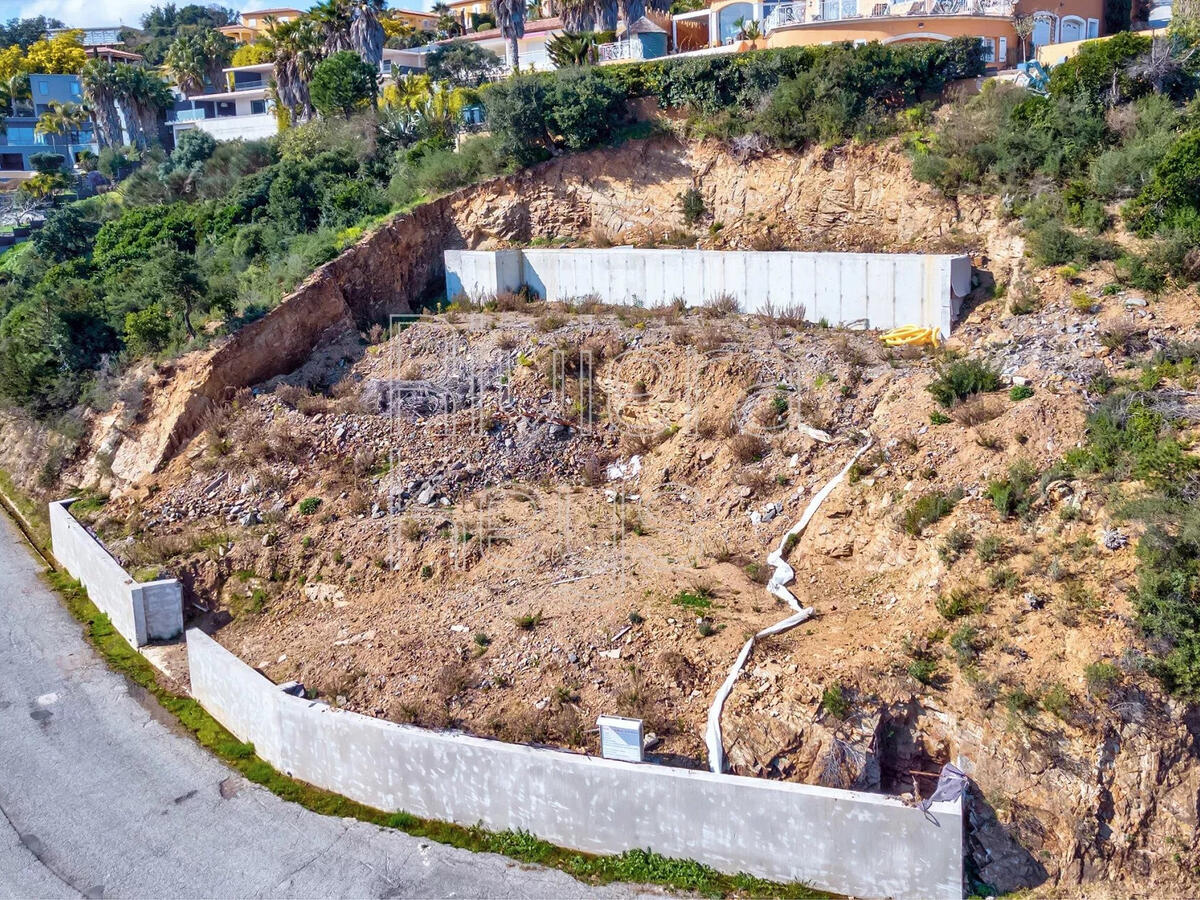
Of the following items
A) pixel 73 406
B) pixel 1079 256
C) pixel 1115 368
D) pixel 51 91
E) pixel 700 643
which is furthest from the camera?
pixel 51 91

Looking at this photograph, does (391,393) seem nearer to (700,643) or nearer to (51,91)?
(700,643)

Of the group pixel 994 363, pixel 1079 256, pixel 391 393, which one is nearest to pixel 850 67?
pixel 1079 256

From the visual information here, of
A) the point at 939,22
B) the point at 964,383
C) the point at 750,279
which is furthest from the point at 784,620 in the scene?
the point at 939,22

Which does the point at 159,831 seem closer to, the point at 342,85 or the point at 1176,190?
the point at 1176,190

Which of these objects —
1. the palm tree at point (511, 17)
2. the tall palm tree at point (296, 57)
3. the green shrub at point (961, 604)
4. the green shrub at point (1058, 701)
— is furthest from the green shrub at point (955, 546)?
the tall palm tree at point (296, 57)

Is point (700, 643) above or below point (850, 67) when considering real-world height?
below

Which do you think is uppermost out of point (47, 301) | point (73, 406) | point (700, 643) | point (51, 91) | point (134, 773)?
point (51, 91)
